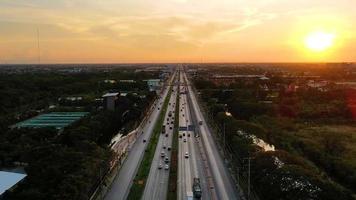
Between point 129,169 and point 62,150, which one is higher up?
point 62,150

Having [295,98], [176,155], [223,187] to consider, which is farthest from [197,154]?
[295,98]

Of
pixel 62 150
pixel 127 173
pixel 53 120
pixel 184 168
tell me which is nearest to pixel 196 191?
pixel 184 168

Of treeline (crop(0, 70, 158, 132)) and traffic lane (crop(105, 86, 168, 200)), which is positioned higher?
treeline (crop(0, 70, 158, 132))

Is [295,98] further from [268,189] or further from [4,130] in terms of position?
[268,189]

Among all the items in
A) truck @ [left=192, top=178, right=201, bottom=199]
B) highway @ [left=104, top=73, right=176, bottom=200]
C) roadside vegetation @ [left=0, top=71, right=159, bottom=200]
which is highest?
roadside vegetation @ [left=0, top=71, right=159, bottom=200]

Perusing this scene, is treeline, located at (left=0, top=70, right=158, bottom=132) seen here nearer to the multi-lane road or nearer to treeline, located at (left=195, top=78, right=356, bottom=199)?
the multi-lane road

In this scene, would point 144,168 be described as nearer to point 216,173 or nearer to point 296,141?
point 216,173

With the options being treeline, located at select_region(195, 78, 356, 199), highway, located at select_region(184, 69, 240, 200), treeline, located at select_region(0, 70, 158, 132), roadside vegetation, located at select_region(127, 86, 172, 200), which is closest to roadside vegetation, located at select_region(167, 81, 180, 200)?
roadside vegetation, located at select_region(127, 86, 172, 200)
